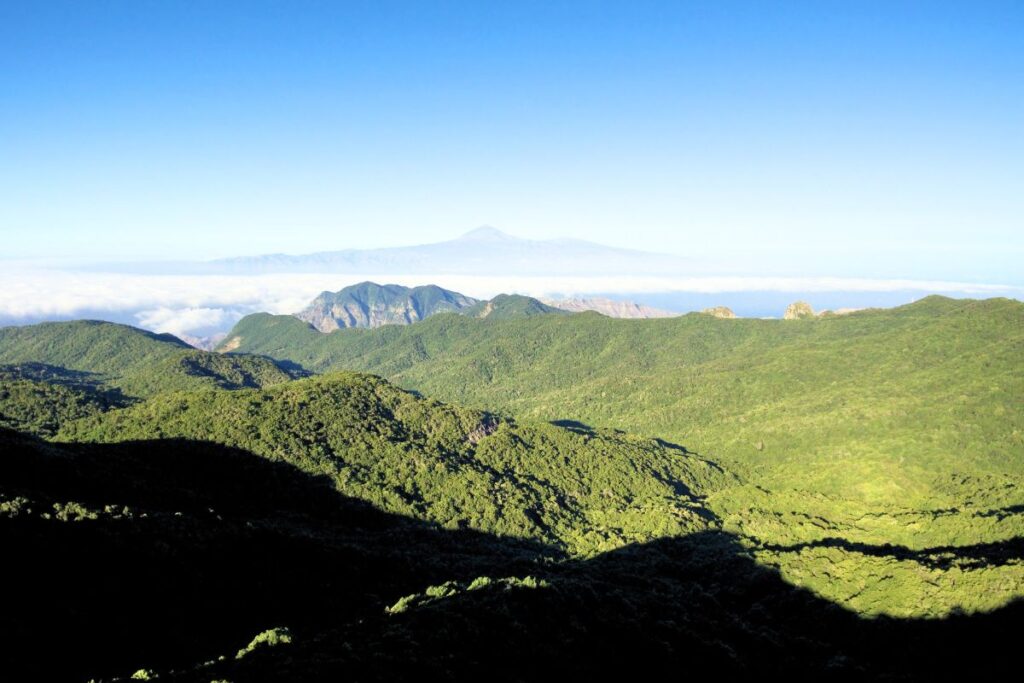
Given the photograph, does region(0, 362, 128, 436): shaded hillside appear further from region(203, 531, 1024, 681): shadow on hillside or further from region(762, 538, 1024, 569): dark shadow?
region(762, 538, 1024, 569): dark shadow

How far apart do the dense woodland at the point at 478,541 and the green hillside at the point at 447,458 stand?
2.35ft

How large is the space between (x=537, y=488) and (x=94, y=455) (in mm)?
87350

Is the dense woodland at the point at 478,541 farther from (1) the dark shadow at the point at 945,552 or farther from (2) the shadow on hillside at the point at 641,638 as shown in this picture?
(1) the dark shadow at the point at 945,552

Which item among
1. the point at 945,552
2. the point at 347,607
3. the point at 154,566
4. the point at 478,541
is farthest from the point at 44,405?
the point at 945,552

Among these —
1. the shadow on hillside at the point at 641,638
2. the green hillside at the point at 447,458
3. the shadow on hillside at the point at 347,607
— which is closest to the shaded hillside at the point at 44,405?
the green hillside at the point at 447,458

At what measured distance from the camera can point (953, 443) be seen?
561 feet

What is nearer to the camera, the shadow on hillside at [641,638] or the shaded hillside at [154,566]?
the shadow on hillside at [641,638]

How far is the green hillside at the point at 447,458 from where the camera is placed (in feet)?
405

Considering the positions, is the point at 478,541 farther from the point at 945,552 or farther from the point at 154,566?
the point at 945,552

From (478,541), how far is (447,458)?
101ft

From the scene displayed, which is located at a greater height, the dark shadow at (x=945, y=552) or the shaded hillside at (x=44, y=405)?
the shaded hillside at (x=44, y=405)

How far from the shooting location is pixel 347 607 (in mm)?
65062

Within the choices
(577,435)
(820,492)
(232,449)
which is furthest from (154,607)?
(820,492)

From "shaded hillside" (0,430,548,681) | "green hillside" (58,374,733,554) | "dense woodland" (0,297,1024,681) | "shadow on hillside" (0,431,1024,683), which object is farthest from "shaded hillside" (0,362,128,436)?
"shaded hillside" (0,430,548,681)
